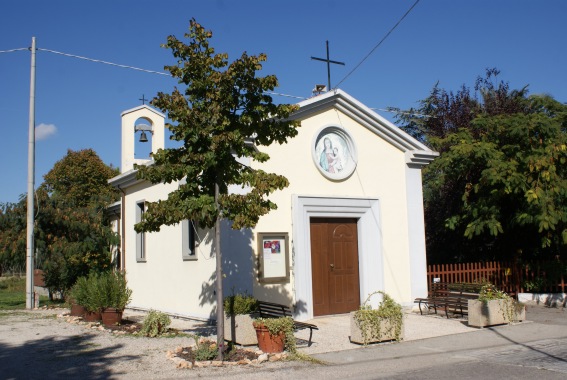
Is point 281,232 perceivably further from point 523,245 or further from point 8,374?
point 523,245

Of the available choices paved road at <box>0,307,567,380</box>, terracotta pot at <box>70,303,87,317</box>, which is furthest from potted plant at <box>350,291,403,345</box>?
terracotta pot at <box>70,303,87,317</box>

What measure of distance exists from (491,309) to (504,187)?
429cm

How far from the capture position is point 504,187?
1476 centimetres

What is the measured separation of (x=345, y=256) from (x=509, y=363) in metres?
6.01

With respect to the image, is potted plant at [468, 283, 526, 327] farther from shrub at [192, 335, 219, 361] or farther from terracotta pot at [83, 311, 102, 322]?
terracotta pot at [83, 311, 102, 322]

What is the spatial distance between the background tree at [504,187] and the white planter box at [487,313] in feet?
10.0

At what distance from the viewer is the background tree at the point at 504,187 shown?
14.3 m

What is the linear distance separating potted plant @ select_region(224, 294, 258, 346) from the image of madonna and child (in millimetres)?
4743

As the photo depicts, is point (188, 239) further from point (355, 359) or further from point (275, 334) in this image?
point (355, 359)

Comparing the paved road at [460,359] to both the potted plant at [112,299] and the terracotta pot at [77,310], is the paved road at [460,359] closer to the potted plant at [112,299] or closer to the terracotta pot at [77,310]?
the potted plant at [112,299]

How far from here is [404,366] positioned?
8188mm

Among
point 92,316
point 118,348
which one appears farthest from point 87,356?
point 92,316

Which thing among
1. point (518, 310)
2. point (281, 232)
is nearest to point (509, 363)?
point (518, 310)

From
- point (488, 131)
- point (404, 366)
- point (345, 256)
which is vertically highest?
point (488, 131)
